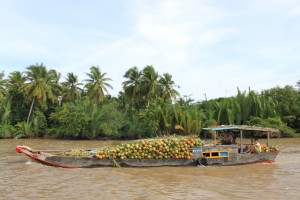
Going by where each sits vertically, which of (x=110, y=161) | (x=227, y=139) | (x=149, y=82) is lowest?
(x=110, y=161)

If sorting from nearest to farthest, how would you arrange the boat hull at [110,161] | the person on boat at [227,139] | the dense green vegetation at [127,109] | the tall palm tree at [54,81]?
the boat hull at [110,161]
the person on boat at [227,139]
the dense green vegetation at [127,109]
the tall palm tree at [54,81]

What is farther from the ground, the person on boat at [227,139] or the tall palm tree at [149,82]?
the tall palm tree at [149,82]

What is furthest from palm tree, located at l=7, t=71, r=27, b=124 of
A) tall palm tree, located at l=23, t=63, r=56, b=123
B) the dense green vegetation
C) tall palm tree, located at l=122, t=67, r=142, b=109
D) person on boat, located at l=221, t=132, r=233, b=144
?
person on boat, located at l=221, t=132, r=233, b=144

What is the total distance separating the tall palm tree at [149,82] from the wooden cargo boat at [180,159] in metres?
26.7

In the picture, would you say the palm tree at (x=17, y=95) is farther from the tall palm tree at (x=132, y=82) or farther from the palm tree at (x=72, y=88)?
the tall palm tree at (x=132, y=82)

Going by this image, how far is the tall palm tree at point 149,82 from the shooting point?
41.2m

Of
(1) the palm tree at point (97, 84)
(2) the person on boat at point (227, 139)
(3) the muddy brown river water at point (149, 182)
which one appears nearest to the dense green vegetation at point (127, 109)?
(1) the palm tree at point (97, 84)

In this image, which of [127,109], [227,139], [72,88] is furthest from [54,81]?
[227,139]

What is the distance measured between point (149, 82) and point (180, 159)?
2838 centimetres

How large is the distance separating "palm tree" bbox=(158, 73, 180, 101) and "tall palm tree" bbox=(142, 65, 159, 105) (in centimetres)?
110

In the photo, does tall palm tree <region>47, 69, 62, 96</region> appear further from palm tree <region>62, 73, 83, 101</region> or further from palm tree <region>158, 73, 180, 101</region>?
palm tree <region>158, 73, 180, 101</region>

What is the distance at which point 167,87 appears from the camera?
42.8m

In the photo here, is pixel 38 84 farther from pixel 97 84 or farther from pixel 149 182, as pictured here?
pixel 149 182

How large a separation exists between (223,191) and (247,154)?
5660mm
